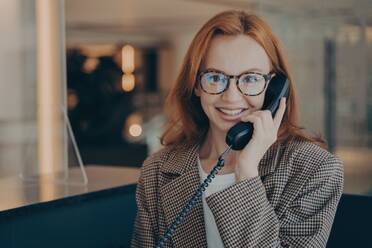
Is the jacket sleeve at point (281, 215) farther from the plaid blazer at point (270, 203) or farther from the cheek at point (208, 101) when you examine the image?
the cheek at point (208, 101)

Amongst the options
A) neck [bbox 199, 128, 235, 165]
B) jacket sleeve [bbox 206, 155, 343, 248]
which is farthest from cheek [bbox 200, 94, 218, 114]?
jacket sleeve [bbox 206, 155, 343, 248]

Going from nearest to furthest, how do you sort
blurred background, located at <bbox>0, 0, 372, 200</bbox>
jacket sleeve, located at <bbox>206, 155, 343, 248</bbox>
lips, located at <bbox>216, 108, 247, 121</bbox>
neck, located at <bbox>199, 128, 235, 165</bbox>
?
jacket sleeve, located at <bbox>206, 155, 343, 248</bbox>, lips, located at <bbox>216, 108, 247, 121</bbox>, neck, located at <bbox>199, 128, 235, 165</bbox>, blurred background, located at <bbox>0, 0, 372, 200</bbox>

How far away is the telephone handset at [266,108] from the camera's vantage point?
5.67 feet

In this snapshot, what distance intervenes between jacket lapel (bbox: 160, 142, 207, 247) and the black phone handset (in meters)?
0.07

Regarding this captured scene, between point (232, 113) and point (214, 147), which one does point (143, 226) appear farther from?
point (232, 113)

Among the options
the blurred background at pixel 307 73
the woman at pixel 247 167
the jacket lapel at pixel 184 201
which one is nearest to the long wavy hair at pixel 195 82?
the woman at pixel 247 167

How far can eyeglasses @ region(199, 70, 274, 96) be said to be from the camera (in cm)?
176

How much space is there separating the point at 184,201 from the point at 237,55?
1.46ft

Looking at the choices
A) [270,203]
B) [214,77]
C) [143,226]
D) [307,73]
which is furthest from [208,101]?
[307,73]

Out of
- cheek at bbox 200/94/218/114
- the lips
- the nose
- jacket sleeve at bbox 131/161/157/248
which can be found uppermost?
the nose

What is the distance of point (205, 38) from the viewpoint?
6.00ft

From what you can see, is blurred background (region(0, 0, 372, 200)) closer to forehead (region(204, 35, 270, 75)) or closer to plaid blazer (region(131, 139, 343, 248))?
plaid blazer (region(131, 139, 343, 248))

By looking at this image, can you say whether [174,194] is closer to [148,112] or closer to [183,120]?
[183,120]

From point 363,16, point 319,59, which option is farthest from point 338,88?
point 363,16
